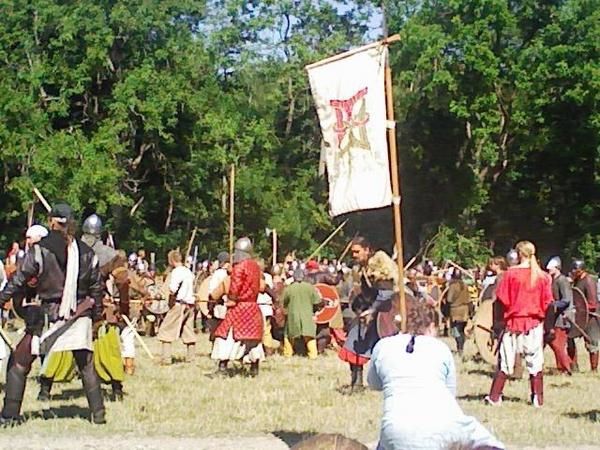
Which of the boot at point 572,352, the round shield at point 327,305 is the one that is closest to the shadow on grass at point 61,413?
the boot at point 572,352

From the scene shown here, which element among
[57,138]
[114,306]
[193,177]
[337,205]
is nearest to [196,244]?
[193,177]

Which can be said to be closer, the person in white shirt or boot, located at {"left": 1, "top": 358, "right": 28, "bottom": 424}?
boot, located at {"left": 1, "top": 358, "right": 28, "bottom": 424}

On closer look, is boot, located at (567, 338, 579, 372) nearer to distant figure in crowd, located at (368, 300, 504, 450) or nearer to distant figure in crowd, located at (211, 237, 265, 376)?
distant figure in crowd, located at (211, 237, 265, 376)

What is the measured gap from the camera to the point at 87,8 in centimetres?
3669

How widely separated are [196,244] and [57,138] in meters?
6.24

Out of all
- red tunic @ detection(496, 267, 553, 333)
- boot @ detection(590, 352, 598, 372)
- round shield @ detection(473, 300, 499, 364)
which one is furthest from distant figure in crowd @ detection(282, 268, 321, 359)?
red tunic @ detection(496, 267, 553, 333)

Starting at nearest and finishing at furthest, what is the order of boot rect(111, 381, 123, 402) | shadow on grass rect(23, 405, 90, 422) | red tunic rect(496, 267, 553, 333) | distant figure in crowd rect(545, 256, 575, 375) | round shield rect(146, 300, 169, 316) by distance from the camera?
shadow on grass rect(23, 405, 90, 422)
red tunic rect(496, 267, 553, 333)
boot rect(111, 381, 123, 402)
distant figure in crowd rect(545, 256, 575, 375)
round shield rect(146, 300, 169, 316)

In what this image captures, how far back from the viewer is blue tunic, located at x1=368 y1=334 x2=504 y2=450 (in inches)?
215

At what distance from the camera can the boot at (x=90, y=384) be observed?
30.8ft

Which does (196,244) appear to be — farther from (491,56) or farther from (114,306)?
(114,306)

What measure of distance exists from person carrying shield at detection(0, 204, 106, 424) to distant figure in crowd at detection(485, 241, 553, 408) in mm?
3751

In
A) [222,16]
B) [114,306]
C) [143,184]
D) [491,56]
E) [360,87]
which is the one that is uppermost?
[222,16]

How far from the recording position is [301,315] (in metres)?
16.5

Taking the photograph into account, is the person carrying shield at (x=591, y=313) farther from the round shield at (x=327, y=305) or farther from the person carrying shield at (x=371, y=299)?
the person carrying shield at (x=371, y=299)
